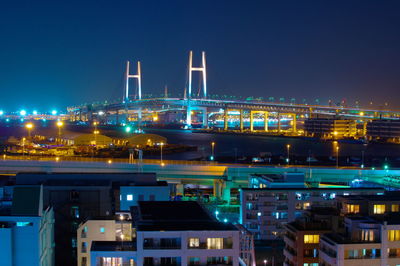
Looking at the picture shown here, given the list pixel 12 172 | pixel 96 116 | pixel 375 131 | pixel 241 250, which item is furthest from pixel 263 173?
pixel 96 116

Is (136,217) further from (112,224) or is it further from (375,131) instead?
(375,131)

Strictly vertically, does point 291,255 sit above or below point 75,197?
below

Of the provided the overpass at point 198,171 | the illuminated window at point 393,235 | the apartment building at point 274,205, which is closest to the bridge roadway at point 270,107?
the overpass at point 198,171

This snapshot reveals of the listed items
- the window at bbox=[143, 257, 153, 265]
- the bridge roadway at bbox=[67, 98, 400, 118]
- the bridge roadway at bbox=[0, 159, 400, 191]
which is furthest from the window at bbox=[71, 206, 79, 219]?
the bridge roadway at bbox=[67, 98, 400, 118]

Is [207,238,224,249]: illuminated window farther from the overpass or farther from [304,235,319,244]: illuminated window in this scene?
the overpass

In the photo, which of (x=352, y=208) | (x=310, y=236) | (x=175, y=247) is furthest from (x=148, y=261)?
(x=352, y=208)

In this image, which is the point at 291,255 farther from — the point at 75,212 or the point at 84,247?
the point at 75,212
